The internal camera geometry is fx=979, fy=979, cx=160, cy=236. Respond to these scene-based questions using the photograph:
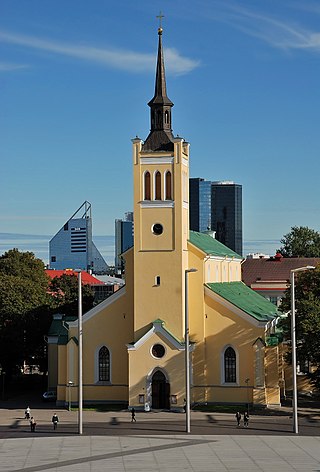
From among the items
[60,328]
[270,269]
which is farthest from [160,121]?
[270,269]

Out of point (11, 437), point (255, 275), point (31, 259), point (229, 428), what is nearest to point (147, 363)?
point (229, 428)

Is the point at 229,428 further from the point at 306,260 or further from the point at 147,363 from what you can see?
the point at 306,260

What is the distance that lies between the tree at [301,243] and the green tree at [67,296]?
2093 inches

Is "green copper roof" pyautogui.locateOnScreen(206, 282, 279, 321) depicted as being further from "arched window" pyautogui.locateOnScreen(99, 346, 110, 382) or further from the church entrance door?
"arched window" pyautogui.locateOnScreen(99, 346, 110, 382)

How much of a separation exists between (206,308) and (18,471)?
31190mm

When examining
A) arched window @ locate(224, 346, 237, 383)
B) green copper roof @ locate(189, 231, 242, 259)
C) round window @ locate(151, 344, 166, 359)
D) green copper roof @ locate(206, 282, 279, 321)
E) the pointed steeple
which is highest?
the pointed steeple

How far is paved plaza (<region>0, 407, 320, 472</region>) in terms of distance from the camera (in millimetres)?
52000

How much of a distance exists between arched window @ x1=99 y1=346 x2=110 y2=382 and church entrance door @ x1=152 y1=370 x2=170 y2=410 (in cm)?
495

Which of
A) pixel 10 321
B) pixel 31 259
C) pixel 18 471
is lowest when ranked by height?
pixel 18 471

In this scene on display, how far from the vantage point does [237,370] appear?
77.6 metres

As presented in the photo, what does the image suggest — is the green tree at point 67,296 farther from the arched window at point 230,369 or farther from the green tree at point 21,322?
the arched window at point 230,369

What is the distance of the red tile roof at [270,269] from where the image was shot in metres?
132

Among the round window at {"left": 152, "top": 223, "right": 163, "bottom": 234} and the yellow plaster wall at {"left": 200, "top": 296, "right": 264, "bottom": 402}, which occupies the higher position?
the round window at {"left": 152, "top": 223, "right": 163, "bottom": 234}

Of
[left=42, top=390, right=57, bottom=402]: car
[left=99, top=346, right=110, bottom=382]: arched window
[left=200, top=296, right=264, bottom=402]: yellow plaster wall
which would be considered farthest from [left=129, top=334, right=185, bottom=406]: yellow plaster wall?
[left=42, top=390, right=57, bottom=402]: car
